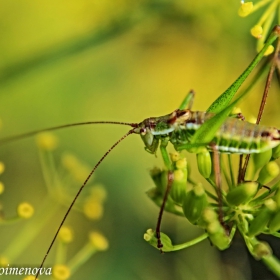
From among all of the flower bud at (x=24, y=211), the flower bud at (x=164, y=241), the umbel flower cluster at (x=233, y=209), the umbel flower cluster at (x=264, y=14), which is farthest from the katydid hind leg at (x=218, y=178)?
the flower bud at (x=24, y=211)

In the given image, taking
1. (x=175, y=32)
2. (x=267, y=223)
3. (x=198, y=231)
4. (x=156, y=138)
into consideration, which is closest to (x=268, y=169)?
(x=267, y=223)

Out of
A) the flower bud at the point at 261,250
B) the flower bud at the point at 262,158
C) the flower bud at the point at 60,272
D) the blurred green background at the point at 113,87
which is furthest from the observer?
the blurred green background at the point at 113,87

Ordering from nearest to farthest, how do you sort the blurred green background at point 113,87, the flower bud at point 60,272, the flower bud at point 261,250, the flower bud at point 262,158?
the flower bud at point 261,250 < the flower bud at point 262,158 < the flower bud at point 60,272 < the blurred green background at point 113,87

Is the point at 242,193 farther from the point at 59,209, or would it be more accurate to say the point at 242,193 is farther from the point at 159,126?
the point at 59,209

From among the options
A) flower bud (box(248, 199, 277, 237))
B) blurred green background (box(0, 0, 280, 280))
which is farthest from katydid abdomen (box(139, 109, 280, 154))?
blurred green background (box(0, 0, 280, 280))

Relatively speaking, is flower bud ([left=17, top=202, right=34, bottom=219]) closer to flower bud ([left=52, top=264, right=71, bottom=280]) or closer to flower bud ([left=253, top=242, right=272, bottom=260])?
flower bud ([left=52, top=264, right=71, bottom=280])

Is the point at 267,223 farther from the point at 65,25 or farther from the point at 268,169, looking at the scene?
the point at 65,25

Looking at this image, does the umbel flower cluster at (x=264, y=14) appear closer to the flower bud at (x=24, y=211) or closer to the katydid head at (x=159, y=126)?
the katydid head at (x=159, y=126)
